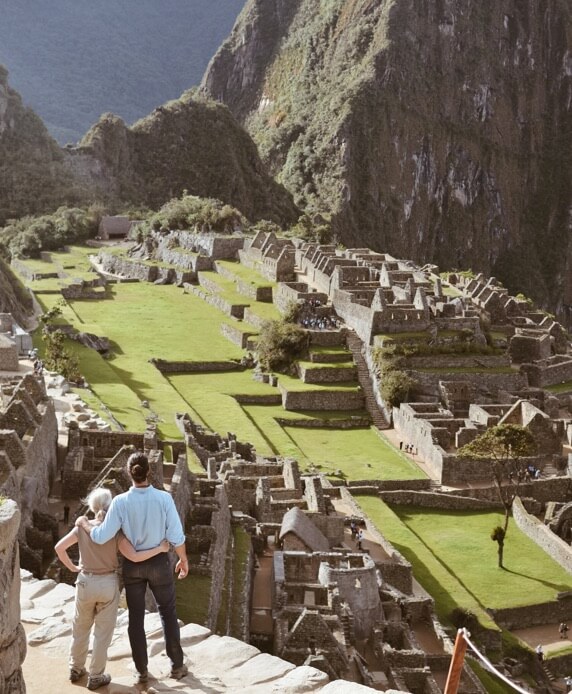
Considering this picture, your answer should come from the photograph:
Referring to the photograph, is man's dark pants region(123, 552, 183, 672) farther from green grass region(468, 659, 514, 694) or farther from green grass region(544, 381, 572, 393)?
green grass region(544, 381, 572, 393)

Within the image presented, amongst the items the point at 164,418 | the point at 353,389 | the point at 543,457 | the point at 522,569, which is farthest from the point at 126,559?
the point at 353,389

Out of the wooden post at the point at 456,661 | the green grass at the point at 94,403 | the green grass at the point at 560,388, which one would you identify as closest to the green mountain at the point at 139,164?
the green grass at the point at 560,388

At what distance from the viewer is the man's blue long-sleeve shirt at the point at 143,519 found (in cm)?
946

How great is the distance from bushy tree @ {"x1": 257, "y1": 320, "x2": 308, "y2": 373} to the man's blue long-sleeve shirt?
37301 mm

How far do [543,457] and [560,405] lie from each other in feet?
24.7

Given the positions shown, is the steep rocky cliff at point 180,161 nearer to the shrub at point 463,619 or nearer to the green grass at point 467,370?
the green grass at point 467,370

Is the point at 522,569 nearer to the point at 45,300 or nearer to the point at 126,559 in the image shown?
the point at 126,559

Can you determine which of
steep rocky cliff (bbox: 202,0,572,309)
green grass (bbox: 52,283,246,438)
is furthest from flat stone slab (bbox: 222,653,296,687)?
steep rocky cliff (bbox: 202,0,572,309)

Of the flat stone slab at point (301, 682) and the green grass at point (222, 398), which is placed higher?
the flat stone slab at point (301, 682)

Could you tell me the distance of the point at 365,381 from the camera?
4572 cm

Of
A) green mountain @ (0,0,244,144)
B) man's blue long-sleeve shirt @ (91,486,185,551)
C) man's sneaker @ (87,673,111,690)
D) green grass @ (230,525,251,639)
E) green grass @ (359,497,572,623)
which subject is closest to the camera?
man's sneaker @ (87,673,111,690)

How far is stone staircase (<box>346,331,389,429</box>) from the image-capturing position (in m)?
43.7

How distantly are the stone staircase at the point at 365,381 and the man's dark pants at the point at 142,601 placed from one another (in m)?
33.8

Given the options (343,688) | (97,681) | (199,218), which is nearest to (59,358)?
(97,681)
